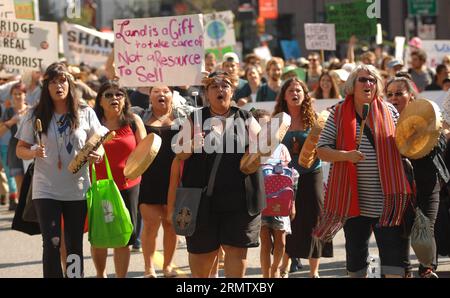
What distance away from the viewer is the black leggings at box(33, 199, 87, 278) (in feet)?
27.3

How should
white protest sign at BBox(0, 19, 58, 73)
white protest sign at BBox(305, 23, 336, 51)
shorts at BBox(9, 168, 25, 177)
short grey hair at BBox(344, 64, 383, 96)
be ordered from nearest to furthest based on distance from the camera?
short grey hair at BBox(344, 64, 383, 96) < white protest sign at BBox(0, 19, 58, 73) < shorts at BBox(9, 168, 25, 177) < white protest sign at BBox(305, 23, 336, 51)

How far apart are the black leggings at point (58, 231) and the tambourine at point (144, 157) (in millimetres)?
437

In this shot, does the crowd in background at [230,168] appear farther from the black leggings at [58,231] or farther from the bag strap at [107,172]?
the bag strap at [107,172]

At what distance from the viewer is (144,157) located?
8.32 metres

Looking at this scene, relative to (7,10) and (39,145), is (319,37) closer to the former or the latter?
(7,10)

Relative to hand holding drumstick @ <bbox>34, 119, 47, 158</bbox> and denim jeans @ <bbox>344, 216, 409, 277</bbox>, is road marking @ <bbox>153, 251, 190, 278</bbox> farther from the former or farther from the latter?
denim jeans @ <bbox>344, 216, 409, 277</bbox>

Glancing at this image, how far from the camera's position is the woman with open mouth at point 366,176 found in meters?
7.63

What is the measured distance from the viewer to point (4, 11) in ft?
44.0

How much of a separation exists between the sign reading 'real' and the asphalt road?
1748mm

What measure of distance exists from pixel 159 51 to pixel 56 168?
2435mm

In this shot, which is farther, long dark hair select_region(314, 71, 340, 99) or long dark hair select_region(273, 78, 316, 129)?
long dark hair select_region(314, 71, 340, 99)

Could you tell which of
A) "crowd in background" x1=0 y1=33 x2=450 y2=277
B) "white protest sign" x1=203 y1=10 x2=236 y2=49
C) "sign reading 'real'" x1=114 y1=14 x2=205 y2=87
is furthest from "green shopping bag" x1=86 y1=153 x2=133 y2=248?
"white protest sign" x1=203 y1=10 x2=236 y2=49
